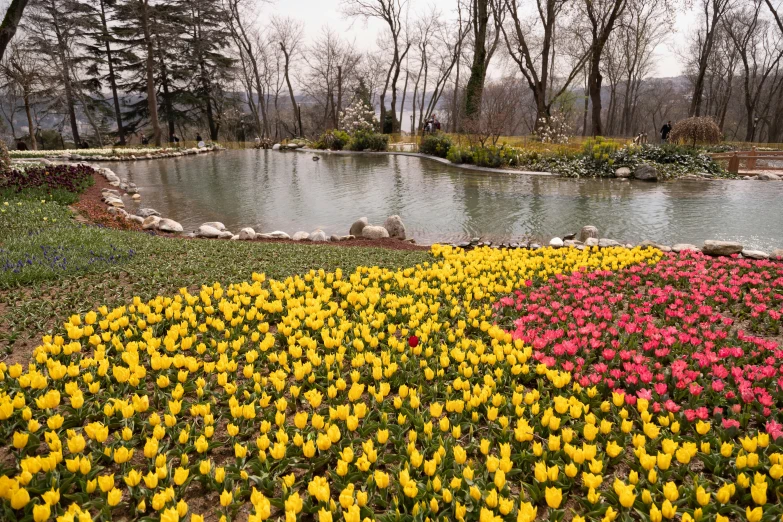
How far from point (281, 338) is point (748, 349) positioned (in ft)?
13.0

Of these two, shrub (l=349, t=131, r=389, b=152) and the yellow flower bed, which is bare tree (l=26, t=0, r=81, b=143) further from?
the yellow flower bed

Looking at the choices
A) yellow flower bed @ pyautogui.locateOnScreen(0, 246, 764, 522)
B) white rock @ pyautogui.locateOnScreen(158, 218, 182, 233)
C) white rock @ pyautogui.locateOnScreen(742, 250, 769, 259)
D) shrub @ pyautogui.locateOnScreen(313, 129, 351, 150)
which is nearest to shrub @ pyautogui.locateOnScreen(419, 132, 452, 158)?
shrub @ pyautogui.locateOnScreen(313, 129, 351, 150)

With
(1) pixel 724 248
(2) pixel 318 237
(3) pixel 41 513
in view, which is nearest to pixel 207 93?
(2) pixel 318 237

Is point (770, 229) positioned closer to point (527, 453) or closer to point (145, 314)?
point (527, 453)

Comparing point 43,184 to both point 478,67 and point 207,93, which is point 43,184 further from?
point 207,93

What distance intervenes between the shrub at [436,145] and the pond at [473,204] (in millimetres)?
6971

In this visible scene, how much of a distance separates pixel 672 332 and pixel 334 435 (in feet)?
10.3

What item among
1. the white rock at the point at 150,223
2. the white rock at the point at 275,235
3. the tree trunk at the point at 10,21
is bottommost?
the white rock at the point at 275,235

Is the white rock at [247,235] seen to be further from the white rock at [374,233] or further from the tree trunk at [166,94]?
the tree trunk at [166,94]

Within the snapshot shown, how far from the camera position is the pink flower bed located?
3271 mm

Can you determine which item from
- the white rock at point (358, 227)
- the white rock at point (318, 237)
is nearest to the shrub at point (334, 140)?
the white rock at point (358, 227)

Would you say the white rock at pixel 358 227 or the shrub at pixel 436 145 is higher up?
the shrub at pixel 436 145

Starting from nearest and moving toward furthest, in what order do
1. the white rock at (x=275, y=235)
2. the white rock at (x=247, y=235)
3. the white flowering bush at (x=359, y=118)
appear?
the white rock at (x=247, y=235)
the white rock at (x=275, y=235)
the white flowering bush at (x=359, y=118)

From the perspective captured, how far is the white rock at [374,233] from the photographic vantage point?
9.73 metres
